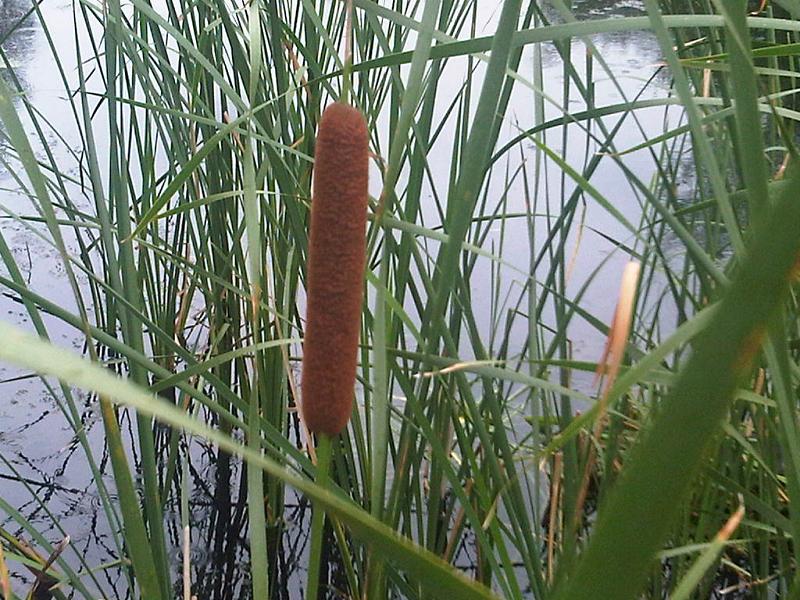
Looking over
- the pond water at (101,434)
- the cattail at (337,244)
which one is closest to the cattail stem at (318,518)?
the cattail at (337,244)

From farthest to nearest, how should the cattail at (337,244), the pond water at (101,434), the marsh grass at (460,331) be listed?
the pond water at (101,434), the cattail at (337,244), the marsh grass at (460,331)

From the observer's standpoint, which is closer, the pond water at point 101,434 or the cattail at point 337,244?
the cattail at point 337,244

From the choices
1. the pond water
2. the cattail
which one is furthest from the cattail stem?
the pond water

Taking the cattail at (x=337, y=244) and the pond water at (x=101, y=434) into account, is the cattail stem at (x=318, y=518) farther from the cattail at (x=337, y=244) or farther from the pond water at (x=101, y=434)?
the pond water at (x=101, y=434)

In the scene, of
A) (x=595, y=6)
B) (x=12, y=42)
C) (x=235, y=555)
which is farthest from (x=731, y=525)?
(x=12, y=42)

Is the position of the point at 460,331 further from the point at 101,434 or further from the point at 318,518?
the point at 101,434

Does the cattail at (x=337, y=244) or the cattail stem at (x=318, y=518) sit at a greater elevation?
the cattail at (x=337, y=244)

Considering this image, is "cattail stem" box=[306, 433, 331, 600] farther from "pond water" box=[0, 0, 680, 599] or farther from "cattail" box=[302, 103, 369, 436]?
"pond water" box=[0, 0, 680, 599]
